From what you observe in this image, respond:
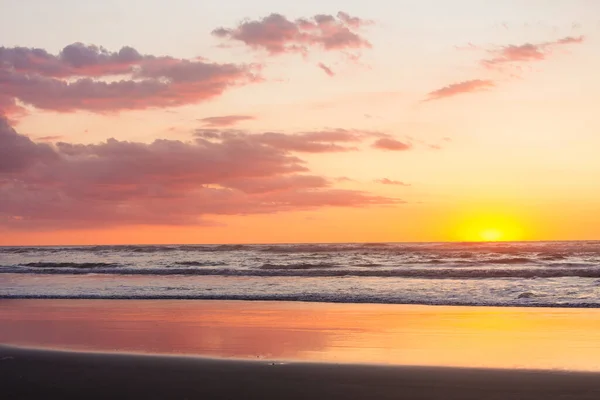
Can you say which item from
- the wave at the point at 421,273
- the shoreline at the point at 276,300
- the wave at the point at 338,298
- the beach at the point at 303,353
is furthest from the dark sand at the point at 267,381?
the wave at the point at 421,273

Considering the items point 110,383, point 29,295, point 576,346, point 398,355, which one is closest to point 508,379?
point 398,355

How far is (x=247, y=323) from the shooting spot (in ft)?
52.5

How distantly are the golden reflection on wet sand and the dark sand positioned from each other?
0.82 metres

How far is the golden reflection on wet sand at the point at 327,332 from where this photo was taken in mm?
11438

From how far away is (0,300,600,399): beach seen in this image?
29.8 ft

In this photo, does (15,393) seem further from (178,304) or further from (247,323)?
(178,304)

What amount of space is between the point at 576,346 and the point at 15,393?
32.4ft

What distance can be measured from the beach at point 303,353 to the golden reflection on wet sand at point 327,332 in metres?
0.04

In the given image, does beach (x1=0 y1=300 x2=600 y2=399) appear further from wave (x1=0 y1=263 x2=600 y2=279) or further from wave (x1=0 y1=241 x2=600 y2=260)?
wave (x1=0 y1=241 x2=600 y2=260)

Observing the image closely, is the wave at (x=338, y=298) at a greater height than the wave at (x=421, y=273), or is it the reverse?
the wave at (x=421, y=273)

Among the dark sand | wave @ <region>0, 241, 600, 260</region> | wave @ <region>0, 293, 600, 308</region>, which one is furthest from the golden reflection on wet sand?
wave @ <region>0, 241, 600, 260</region>

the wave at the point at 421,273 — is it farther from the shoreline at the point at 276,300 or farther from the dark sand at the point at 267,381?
the dark sand at the point at 267,381

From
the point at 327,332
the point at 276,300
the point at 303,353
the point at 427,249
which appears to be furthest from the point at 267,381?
the point at 427,249

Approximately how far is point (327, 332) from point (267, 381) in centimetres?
493
